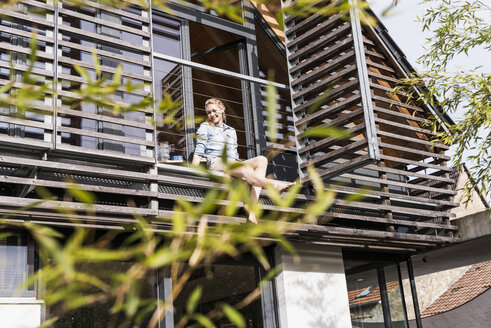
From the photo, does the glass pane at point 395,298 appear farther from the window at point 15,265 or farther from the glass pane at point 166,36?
the window at point 15,265

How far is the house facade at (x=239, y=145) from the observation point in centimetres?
471

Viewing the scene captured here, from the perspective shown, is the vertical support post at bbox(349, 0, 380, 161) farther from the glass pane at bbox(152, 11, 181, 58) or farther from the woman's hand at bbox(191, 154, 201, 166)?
the glass pane at bbox(152, 11, 181, 58)

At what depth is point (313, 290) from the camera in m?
6.48

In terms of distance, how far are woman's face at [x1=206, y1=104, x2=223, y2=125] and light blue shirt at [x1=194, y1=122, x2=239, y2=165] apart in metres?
0.05

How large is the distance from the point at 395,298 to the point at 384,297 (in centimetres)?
18

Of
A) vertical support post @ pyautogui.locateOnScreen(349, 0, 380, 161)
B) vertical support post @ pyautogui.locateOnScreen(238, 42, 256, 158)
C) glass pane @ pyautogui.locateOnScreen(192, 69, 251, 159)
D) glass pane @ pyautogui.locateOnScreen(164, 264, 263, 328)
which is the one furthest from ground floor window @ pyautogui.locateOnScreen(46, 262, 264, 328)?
glass pane @ pyautogui.locateOnScreen(192, 69, 251, 159)

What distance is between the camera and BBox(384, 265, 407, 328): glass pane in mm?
7616

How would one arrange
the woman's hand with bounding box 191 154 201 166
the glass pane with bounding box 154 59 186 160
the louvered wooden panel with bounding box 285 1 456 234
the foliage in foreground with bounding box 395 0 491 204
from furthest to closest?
the glass pane with bounding box 154 59 186 160 < the foliage in foreground with bounding box 395 0 491 204 < the louvered wooden panel with bounding box 285 1 456 234 < the woman's hand with bounding box 191 154 201 166

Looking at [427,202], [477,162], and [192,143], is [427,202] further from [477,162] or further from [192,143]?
[192,143]

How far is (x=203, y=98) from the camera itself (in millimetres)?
8016

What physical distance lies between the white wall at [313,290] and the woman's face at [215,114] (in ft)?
4.71

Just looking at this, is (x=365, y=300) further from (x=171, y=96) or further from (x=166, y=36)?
(x=166, y=36)

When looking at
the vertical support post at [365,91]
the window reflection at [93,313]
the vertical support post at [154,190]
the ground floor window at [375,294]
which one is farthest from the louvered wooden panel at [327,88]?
the window reflection at [93,313]

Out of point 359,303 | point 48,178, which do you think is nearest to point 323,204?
point 48,178
